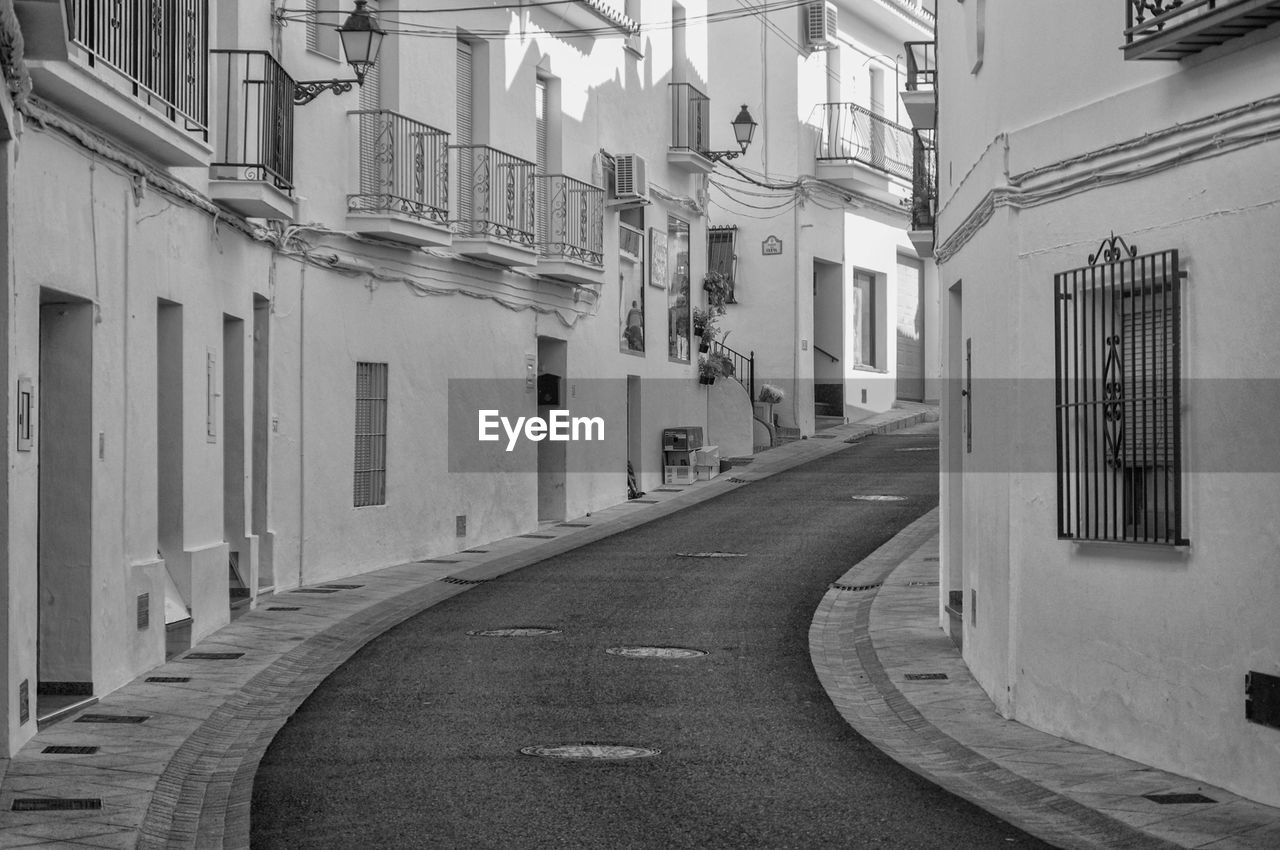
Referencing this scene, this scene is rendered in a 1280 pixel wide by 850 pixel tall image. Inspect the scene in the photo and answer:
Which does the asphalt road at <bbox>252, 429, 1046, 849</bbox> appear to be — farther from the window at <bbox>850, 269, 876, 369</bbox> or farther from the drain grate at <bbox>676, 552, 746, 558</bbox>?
the window at <bbox>850, 269, 876, 369</bbox>

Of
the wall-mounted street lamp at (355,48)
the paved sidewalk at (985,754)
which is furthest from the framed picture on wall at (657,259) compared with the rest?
the paved sidewalk at (985,754)

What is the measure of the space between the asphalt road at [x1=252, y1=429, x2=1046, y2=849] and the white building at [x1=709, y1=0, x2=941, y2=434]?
17733 millimetres

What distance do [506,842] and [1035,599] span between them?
4.32m

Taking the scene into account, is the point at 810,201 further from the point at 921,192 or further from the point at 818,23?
the point at 921,192

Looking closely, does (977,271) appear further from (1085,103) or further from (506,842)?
(506,842)

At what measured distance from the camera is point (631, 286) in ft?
89.7

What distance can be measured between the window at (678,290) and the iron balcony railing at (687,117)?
1.30 meters

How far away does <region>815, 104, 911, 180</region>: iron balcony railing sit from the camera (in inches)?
1391

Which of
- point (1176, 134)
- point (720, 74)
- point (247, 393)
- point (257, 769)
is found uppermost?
point (720, 74)

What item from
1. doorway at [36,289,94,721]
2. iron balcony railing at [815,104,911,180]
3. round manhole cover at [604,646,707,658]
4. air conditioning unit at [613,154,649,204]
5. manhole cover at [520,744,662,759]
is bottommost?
manhole cover at [520,744,662,759]

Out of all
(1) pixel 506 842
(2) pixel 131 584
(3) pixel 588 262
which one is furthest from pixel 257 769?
(3) pixel 588 262

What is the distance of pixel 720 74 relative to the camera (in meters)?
35.0

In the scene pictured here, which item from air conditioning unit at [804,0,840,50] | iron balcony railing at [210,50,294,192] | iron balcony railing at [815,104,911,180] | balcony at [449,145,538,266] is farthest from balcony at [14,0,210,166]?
iron balcony railing at [815,104,911,180]

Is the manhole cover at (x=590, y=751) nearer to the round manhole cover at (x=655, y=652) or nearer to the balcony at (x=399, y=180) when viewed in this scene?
the round manhole cover at (x=655, y=652)
